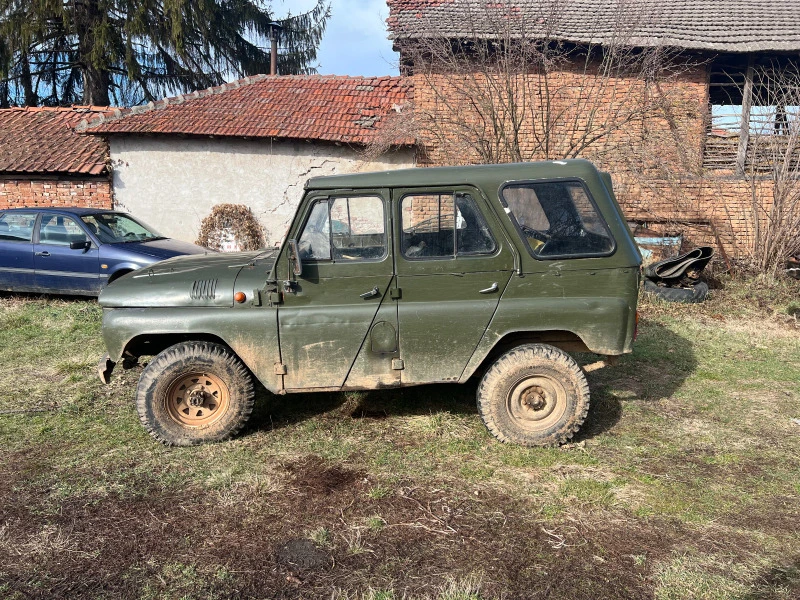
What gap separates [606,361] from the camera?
14.7 ft

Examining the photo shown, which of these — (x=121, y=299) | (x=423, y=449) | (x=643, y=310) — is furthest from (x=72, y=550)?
(x=643, y=310)

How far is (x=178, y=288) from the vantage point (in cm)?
421

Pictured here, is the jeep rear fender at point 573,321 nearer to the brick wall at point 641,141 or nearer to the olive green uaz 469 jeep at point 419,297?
the olive green uaz 469 jeep at point 419,297

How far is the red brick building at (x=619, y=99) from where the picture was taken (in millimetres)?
10820

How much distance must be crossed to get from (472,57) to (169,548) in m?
10.7

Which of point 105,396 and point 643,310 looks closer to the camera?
point 105,396

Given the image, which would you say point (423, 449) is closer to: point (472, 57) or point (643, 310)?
point (643, 310)

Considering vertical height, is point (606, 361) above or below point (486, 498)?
above

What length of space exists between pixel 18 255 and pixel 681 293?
33.6 ft

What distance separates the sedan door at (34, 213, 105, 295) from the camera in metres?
8.35

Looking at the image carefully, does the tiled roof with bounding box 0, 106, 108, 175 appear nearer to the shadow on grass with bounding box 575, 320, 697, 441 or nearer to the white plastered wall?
the white plastered wall

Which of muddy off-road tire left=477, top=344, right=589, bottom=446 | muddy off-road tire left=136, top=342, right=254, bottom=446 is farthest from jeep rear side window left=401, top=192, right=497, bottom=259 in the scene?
muddy off-road tire left=136, top=342, right=254, bottom=446

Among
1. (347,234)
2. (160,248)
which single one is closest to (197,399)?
(347,234)

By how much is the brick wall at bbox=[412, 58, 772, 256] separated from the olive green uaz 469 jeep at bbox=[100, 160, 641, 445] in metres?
7.27
